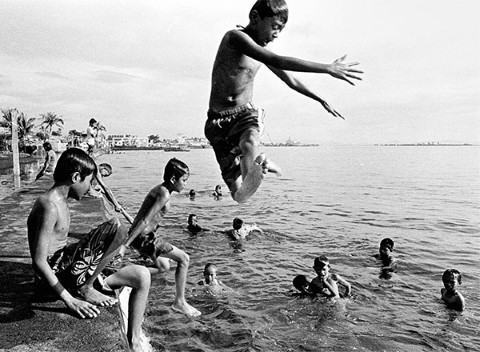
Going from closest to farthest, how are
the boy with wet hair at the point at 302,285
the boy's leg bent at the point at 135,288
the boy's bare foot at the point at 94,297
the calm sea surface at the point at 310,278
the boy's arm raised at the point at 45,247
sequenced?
the boy's arm raised at the point at 45,247, the boy's leg bent at the point at 135,288, the boy's bare foot at the point at 94,297, the calm sea surface at the point at 310,278, the boy with wet hair at the point at 302,285

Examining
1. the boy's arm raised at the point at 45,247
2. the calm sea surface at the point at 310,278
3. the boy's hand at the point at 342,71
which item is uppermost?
the boy's hand at the point at 342,71

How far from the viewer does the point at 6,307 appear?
4.17 meters

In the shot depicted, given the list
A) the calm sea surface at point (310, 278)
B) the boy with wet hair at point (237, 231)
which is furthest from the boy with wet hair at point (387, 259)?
the boy with wet hair at point (237, 231)

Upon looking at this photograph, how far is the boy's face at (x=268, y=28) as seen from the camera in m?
3.30

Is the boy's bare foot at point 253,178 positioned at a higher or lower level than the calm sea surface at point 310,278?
higher

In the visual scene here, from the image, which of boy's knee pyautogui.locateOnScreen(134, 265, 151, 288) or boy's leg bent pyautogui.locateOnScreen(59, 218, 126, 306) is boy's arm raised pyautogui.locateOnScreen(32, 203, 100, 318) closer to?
boy's leg bent pyautogui.locateOnScreen(59, 218, 126, 306)

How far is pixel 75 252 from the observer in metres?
3.97

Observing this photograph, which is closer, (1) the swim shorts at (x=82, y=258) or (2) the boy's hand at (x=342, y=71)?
(2) the boy's hand at (x=342, y=71)

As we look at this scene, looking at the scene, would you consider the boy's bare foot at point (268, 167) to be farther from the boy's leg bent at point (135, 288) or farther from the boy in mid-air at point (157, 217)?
the boy in mid-air at point (157, 217)

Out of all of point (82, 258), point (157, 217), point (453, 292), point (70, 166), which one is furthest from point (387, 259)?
point (70, 166)

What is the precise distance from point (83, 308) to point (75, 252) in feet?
1.73

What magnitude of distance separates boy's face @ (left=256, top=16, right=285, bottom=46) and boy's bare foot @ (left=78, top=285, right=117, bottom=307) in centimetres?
275

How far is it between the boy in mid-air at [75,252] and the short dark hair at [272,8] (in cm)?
197

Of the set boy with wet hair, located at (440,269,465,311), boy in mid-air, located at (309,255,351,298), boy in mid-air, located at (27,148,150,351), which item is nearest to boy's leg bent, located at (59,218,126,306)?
boy in mid-air, located at (27,148,150,351)
